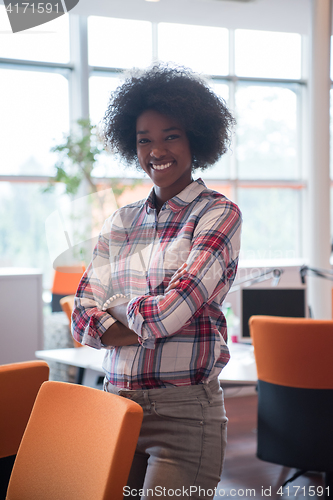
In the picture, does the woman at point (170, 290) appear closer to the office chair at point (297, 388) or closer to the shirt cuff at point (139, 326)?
the shirt cuff at point (139, 326)

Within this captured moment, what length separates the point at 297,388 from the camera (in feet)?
7.70

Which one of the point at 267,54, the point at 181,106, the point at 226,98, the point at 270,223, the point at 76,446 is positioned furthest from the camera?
the point at 270,223

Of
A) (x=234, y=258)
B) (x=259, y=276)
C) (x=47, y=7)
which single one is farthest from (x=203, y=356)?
(x=47, y=7)

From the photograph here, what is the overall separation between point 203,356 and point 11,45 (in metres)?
6.29

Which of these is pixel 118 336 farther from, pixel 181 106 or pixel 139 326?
pixel 181 106

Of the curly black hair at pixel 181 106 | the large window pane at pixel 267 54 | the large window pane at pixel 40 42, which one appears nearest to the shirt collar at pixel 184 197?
the curly black hair at pixel 181 106

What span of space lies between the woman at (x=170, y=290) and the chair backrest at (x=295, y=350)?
3.16ft

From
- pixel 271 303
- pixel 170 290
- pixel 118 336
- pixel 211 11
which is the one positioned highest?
pixel 211 11

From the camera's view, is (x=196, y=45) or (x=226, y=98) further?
(x=196, y=45)

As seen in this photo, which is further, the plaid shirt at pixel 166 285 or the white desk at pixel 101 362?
the white desk at pixel 101 362

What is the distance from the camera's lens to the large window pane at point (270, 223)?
7910mm

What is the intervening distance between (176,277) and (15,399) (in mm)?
798

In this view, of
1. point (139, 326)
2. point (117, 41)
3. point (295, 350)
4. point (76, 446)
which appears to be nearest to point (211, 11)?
point (117, 41)

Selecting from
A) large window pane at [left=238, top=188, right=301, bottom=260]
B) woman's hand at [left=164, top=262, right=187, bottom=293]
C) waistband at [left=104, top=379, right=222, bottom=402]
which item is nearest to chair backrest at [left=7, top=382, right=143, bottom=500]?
waistband at [left=104, top=379, right=222, bottom=402]
